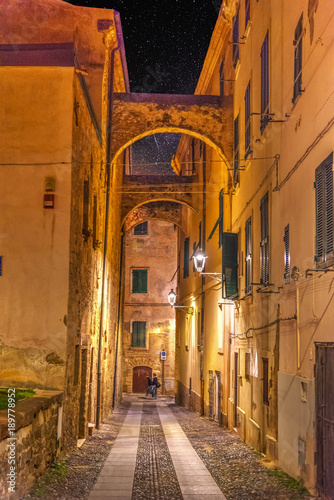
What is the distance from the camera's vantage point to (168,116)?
17906 millimetres

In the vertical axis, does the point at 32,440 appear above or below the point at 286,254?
below

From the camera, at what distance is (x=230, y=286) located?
1455 centimetres

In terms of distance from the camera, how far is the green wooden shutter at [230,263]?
47.5 ft

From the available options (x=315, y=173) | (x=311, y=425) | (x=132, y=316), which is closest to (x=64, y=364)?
(x=311, y=425)

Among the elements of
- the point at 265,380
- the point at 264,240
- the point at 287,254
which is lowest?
the point at 265,380

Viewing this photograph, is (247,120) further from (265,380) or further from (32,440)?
(32,440)

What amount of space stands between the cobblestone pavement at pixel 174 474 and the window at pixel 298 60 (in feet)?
18.5

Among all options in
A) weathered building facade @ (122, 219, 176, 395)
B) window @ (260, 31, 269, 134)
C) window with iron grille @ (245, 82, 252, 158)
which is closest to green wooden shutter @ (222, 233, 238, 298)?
window with iron grille @ (245, 82, 252, 158)

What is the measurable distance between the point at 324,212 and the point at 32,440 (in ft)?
15.4

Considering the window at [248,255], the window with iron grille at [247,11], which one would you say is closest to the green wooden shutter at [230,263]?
the window at [248,255]

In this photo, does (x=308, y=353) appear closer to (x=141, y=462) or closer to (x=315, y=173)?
(x=315, y=173)

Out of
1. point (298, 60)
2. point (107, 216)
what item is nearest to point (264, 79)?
point (298, 60)

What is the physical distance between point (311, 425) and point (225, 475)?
2258mm

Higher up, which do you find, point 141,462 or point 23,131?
point 23,131
